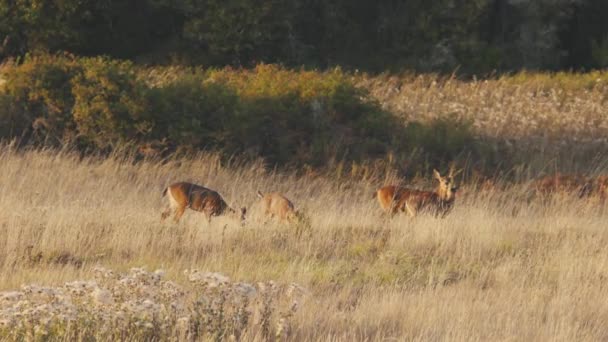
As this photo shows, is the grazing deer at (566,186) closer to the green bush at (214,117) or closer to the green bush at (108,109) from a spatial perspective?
the green bush at (214,117)

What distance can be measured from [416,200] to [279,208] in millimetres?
2183

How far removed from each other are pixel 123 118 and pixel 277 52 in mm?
14169

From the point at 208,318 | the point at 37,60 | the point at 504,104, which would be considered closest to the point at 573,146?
the point at 504,104

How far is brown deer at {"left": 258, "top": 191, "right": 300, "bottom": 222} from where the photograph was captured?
13.5 m

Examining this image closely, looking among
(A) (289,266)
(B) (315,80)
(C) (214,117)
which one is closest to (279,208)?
(A) (289,266)

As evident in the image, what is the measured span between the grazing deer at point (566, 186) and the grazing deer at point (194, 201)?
5527mm

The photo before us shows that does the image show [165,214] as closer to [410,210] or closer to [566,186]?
[410,210]

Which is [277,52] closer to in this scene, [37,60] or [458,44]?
[458,44]

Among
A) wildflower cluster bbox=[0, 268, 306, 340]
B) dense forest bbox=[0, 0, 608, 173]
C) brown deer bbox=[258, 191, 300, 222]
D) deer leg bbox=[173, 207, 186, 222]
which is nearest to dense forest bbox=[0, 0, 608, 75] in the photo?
dense forest bbox=[0, 0, 608, 173]

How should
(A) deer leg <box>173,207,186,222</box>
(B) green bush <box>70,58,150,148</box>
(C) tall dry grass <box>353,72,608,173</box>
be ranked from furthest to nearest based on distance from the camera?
(C) tall dry grass <box>353,72,608,173</box> → (B) green bush <box>70,58,150,148</box> → (A) deer leg <box>173,207,186,222</box>

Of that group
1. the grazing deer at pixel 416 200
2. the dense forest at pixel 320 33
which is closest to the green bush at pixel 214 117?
the grazing deer at pixel 416 200

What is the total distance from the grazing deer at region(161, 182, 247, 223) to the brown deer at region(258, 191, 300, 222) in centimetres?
45

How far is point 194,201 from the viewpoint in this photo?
14.4m

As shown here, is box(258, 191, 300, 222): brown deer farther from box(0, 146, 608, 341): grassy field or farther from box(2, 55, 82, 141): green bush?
box(2, 55, 82, 141): green bush
